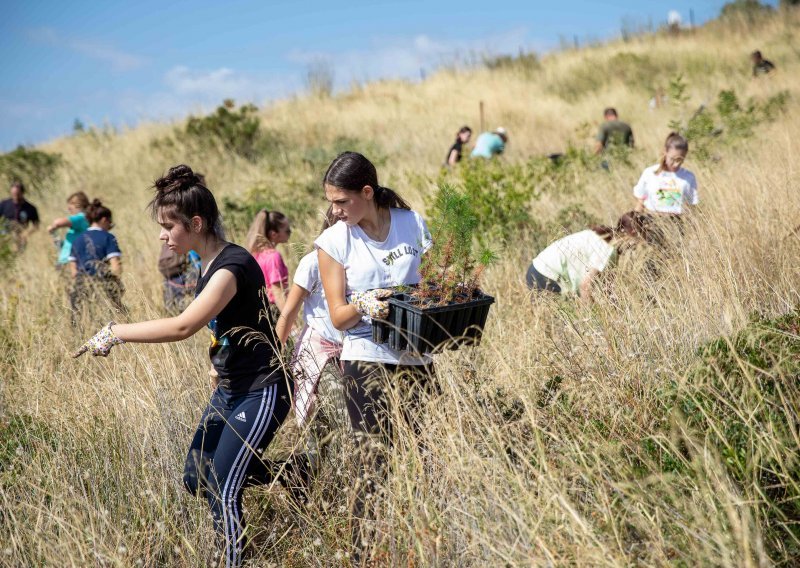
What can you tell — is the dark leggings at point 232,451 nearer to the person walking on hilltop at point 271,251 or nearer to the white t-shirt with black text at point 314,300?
the white t-shirt with black text at point 314,300

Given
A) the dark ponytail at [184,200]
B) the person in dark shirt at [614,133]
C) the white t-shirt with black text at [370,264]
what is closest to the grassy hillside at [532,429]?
the white t-shirt with black text at [370,264]

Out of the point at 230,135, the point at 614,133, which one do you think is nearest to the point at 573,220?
the point at 614,133

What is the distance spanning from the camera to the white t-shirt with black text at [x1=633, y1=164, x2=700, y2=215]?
5.70 metres

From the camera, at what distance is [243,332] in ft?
9.55

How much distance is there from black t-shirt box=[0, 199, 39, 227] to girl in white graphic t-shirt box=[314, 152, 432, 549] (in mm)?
9996

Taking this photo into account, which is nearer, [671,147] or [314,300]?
A: [314,300]

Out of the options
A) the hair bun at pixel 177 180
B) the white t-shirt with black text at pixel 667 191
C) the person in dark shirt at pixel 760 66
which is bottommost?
the white t-shirt with black text at pixel 667 191

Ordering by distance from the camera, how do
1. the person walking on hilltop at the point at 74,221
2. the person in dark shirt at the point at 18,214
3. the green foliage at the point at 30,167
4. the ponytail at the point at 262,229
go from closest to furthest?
the ponytail at the point at 262,229
the person walking on hilltop at the point at 74,221
the person in dark shirt at the point at 18,214
the green foliage at the point at 30,167

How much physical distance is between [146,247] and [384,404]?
262 inches

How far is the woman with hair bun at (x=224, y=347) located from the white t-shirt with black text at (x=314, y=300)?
598mm

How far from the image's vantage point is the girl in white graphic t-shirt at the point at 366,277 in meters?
3.00

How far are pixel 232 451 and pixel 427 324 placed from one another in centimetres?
96

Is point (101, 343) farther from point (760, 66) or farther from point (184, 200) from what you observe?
point (760, 66)

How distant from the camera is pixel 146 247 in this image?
8.77m
